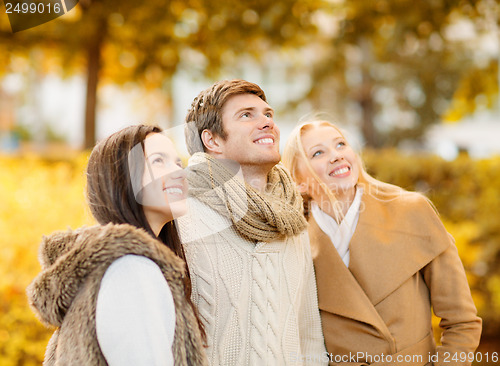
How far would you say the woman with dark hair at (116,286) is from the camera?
5.01 feet

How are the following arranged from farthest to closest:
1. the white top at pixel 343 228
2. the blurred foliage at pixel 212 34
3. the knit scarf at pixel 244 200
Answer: the blurred foliage at pixel 212 34
the white top at pixel 343 228
the knit scarf at pixel 244 200

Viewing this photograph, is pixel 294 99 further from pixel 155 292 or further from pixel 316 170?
pixel 155 292

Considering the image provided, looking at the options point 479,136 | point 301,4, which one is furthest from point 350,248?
point 479,136

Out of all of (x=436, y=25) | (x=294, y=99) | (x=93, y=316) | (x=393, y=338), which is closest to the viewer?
(x=93, y=316)

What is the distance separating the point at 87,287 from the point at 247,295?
81cm

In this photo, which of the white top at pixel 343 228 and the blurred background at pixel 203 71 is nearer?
the white top at pixel 343 228

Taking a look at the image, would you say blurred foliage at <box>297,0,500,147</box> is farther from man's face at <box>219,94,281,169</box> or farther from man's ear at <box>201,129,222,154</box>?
man's ear at <box>201,129,222,154</box>

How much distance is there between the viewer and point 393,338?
236 centimetres

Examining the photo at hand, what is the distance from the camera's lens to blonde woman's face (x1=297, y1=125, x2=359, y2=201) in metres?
2.57

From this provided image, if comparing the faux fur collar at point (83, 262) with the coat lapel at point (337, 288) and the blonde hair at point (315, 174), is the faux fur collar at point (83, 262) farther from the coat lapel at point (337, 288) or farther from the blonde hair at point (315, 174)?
the blonde hair at point (315, 174)

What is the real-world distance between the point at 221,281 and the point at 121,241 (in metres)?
0.71

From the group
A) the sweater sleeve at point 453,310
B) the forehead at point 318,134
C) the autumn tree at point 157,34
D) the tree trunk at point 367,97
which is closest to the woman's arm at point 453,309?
the sweater sleeve at point 453,310

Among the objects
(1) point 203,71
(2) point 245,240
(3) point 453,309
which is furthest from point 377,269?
(1) point 203,71

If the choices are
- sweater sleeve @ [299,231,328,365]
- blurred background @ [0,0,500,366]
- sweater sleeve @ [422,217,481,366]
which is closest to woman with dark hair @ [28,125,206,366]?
blurred background @ [0,0,500,366]
